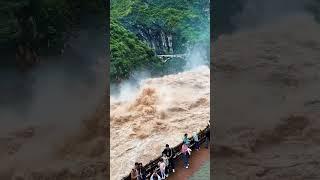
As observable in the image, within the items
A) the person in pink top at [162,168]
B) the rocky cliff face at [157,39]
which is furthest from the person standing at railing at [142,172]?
the rocky cliff face at [157,39]

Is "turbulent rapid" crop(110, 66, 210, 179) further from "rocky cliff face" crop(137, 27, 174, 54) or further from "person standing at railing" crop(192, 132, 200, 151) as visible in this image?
"rocky cliff face" crop(137, 27, 174, 54)

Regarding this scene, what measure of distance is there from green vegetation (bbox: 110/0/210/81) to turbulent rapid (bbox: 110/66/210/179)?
302 mm

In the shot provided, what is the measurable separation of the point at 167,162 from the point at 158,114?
73 centimetres

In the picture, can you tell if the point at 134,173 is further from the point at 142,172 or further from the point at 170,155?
the point at 170,155

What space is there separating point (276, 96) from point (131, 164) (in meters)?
2.36

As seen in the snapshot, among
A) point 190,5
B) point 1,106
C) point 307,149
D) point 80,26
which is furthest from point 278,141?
point 1,106

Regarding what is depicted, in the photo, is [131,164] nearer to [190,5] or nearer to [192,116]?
[192,116]

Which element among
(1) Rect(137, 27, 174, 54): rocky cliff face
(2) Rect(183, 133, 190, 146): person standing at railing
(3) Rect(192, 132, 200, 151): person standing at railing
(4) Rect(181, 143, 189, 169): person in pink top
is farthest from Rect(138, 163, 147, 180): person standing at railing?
(1) Rect(137, 27, 174, 54): rocky cliff face

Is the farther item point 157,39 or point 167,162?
point 157,39

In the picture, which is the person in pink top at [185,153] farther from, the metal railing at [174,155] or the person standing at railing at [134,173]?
the person standing at railing at [134,173]

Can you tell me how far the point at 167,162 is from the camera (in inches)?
297

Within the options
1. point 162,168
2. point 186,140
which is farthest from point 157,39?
point 162,168

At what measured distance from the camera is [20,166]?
22.7 feet

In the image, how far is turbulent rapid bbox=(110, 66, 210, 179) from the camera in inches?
297
